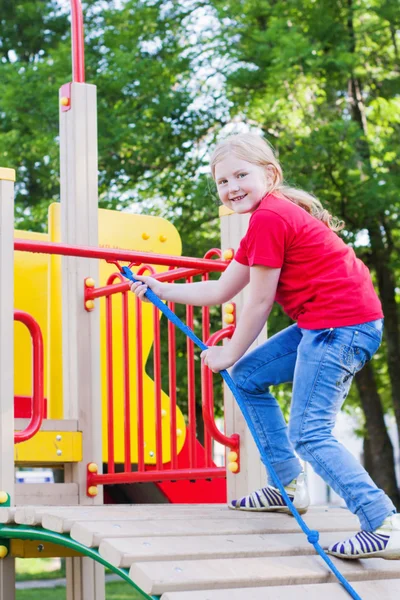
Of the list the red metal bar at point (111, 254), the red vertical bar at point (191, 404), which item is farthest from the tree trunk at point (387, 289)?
the red metal bar at point (111, 254)

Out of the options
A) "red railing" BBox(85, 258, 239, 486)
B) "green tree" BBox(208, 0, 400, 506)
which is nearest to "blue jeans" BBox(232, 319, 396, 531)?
"red railing" BBox(85, 258, 239, 486)

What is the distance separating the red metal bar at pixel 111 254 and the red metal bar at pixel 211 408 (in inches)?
13.5

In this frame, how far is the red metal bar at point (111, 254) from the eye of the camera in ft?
13.7

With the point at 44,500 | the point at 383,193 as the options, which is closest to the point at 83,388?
the point at 44,500

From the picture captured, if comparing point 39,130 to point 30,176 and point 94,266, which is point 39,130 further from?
point 94,266

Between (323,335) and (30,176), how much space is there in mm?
11110

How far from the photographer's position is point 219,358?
11.8 feet

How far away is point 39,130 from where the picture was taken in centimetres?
1214

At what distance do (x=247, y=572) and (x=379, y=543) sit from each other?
0.50 meters

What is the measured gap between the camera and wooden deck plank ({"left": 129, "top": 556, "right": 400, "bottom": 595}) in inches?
113

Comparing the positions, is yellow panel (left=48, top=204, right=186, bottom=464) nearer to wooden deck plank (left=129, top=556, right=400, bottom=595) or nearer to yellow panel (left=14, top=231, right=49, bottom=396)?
yellow panel (left=14, top=231, right=49, bottom=396)

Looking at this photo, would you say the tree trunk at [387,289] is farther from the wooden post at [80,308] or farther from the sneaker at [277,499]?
the sneaker at [277,499]

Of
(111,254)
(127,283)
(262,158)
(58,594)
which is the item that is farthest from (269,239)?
(58,594)

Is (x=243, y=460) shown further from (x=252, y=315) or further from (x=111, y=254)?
(x=252, y=315)
